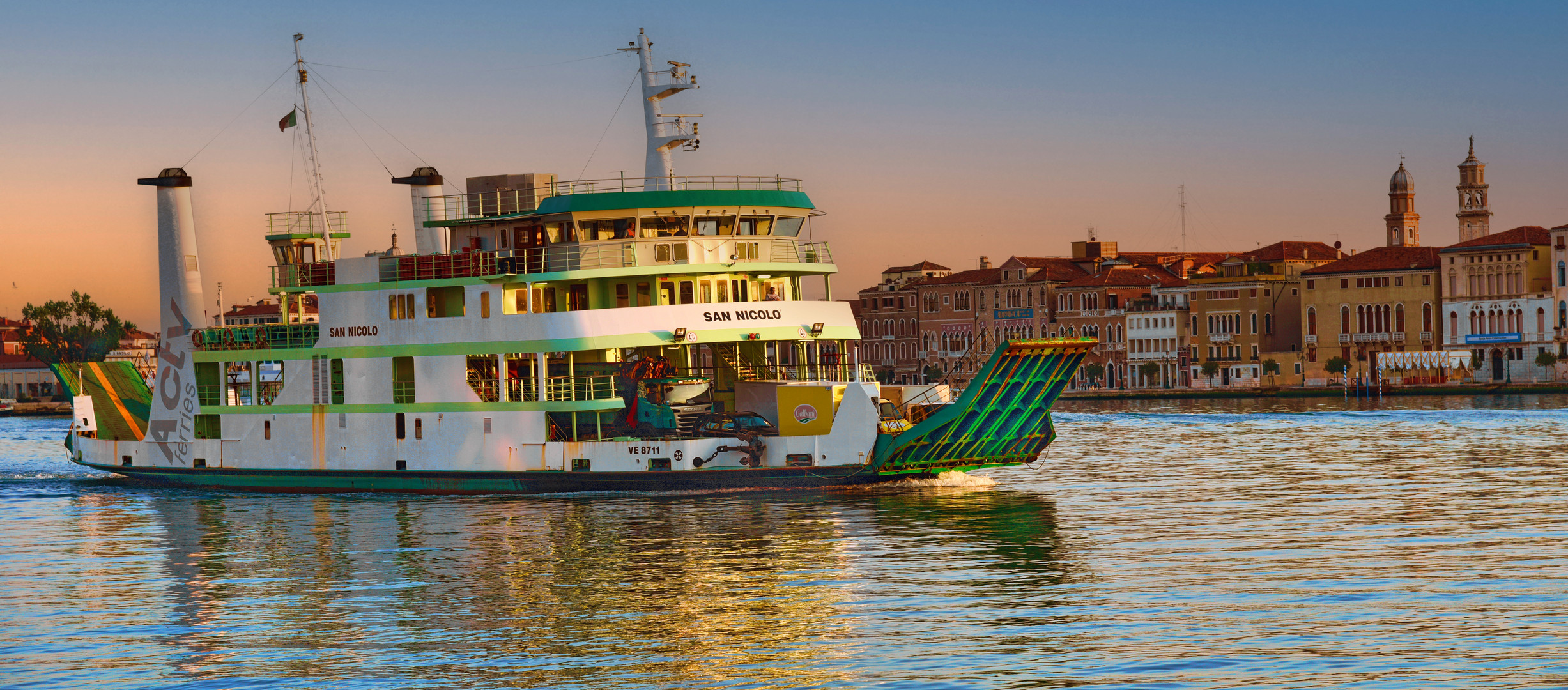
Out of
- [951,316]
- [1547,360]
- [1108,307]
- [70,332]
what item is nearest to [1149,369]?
[1108,307]

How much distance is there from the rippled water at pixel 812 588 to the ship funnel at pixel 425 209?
277 inches

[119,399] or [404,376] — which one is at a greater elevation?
[404,376]

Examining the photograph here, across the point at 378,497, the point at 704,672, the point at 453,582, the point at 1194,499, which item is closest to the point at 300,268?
the point at 378,497

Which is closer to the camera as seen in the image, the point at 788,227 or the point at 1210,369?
the point at 788,227

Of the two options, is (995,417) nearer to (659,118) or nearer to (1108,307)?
(659,118)

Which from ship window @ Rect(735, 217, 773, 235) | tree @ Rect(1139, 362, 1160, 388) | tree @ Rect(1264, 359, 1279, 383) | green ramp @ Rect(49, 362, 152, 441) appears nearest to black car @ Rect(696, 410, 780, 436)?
ship window @ Rect(735, 217, 773, 235)

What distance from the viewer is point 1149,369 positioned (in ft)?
497

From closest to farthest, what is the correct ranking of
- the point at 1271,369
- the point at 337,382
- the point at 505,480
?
the point at 505,480
the point at 337,382
the point at 1271,369

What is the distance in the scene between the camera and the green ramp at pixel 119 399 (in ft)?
157

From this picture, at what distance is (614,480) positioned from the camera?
124 ft

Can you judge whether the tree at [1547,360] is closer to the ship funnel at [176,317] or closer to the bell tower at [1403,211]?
the bell tower at [1403,211]

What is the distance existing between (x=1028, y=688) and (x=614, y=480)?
20.4 meters

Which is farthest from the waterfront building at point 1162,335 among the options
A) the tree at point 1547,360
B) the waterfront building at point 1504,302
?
the tree at point 1547,360

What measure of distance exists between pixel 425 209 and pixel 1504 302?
109338 millimetres
